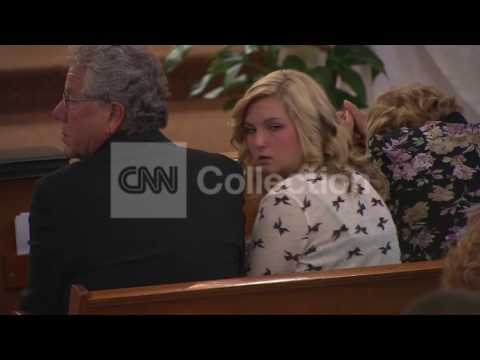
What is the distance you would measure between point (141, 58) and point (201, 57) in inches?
163

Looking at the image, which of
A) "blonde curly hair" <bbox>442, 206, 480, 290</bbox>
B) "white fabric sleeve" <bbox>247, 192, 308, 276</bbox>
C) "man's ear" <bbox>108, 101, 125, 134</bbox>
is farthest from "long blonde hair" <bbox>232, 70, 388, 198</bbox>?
"blonde curly hair" <bbox>442, 206, 480, 290</bbox>

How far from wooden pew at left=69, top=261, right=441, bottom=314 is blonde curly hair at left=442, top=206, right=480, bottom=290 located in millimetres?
775

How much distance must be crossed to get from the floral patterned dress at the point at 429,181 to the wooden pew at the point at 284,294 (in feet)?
2.00

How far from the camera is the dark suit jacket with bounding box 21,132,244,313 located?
243 cm

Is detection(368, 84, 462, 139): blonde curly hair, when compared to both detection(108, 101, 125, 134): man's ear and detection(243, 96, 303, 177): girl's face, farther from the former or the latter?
detection(108, 101, 125, 134): man's ear

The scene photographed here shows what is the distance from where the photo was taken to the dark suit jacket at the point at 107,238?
7.96 ft

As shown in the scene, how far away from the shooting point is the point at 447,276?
168 centimetres

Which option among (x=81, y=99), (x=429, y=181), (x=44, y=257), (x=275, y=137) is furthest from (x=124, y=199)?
(x=429, y=181)

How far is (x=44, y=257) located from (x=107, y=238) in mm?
161

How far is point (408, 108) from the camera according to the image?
345cm

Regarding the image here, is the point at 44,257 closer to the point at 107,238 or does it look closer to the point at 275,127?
the point at 107,238

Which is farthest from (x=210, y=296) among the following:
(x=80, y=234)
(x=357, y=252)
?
(x=357, y=252)

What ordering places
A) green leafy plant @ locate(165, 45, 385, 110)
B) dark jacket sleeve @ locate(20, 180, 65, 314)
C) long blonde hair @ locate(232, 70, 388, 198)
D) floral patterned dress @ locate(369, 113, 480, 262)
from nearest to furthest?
1. dark jacket sleeve @ locate(20, 180, 65, 314)
2. long blonde hair @ locate(232, 70, 388, 198)
3. floral patterned dress @ locate(369, 113, 480, 262)
4. green leafy plant @ locate(165, 45, 385, 110)

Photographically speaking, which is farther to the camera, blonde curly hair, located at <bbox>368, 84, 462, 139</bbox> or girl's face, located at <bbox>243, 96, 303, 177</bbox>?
blonde curly hair, located at <bbox>368, 84, 462, 139</bbox>
